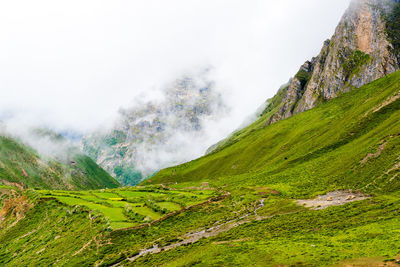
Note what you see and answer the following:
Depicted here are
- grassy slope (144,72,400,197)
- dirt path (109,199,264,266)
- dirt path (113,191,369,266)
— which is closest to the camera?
dirt path (109,199,264,266)

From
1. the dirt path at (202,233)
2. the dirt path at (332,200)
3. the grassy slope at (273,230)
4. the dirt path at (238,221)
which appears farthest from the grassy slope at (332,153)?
the dirt path at (202,233)

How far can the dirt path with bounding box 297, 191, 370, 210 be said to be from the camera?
193ft

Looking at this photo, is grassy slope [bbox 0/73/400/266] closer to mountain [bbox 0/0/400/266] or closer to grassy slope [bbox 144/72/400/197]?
mountain [bbox 0/0/400/266]

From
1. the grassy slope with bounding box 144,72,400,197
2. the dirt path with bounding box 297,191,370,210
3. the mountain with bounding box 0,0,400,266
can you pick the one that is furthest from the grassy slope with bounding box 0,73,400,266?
the dirt path with bounding box 297,191,370,210

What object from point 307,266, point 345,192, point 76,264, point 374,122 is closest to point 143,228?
point 76,264

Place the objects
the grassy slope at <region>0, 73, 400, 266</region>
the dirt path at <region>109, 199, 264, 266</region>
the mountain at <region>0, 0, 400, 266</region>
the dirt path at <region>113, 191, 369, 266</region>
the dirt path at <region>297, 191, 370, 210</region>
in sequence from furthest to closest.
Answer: the dirt path at <region>297, 191, 370, 210</region>, the dirt path at <region>113, 191, 369, 266</region>, the dirt path at <region>109, 199, 264, 266</region>, the mountain at <region>0, 0, 400, 266</region>, the grassy slope at <region>0, 73, 400, 266</region>

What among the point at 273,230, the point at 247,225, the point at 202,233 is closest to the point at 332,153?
the point at 247,225

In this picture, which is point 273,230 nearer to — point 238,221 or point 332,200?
point 238,221

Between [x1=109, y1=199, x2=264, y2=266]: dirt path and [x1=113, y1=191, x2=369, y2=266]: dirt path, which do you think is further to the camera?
[x1=113, y1=191, x2=369, y2=266]: dirt path

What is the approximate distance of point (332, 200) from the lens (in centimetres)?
6275

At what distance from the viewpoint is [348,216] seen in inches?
1844

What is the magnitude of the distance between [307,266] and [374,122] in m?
108

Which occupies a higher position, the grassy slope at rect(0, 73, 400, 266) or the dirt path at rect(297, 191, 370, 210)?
the grassy slope at rect(0, 73, 400, 266)

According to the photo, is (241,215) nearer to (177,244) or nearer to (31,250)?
(177,244)
